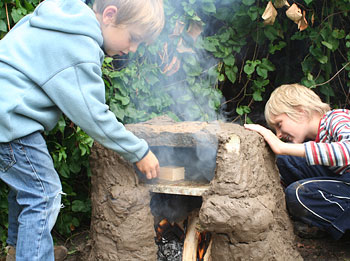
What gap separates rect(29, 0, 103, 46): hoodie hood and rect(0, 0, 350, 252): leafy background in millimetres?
1143

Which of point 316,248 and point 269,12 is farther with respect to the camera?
point 269,12

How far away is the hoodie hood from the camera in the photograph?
1713 mm

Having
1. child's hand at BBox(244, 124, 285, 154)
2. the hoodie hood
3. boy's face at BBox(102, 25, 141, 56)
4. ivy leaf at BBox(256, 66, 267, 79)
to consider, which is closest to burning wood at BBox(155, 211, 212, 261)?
child's hand at BBox(244, 124, 285, 154)

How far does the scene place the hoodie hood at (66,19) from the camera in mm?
1713

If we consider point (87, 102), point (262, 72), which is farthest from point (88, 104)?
point (262, 72)

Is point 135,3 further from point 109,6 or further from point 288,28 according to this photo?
point 288,28

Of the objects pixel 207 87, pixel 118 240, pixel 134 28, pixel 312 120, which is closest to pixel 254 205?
pixel 118 240

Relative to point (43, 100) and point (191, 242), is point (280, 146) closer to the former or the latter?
point (191, 242)

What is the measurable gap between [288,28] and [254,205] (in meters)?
2.50

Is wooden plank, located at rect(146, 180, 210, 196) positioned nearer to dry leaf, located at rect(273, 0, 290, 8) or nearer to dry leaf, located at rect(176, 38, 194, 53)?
dry leaf, located at rect(176, 38, 194, 53)

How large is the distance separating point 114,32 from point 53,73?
0.44m

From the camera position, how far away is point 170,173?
224cm

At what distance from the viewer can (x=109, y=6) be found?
6.20 ft

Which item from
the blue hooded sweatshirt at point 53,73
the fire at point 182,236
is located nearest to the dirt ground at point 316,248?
the fire at point 182,236
